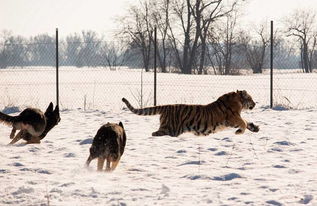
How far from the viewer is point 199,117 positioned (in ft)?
27.5

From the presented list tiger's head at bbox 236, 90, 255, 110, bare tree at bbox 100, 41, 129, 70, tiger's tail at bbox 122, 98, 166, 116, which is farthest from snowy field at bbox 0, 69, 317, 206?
bare tree at bbox 100, 41, 129, 70

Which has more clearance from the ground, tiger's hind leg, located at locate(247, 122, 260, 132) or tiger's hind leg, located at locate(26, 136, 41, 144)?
tiger's hind leg, located at locate(247, 122, 260, 132)

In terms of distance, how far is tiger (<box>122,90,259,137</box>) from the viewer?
8352 mm

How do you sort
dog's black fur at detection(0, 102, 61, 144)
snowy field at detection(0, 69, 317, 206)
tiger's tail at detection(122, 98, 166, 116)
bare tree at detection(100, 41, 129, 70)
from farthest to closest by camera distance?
bare tree at detection(100, 41, 129, 70)
tiger's tail at detection(122, 98, 166, 116)
dog's black fur at detection(0, 102, 61, 144)
snowy field at detection(0, 69, 317, 206)

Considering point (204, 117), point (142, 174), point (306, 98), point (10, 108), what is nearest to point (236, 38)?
point (306, 98)

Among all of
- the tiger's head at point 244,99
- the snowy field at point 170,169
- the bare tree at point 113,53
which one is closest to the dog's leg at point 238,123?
the snowy field at point 170,169

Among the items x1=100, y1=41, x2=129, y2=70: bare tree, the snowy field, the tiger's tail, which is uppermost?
x1=100, y1=41, x2=129, y2=70: bare tree

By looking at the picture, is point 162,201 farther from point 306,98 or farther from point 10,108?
point 306,98

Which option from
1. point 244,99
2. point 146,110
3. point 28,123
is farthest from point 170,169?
point 244,99

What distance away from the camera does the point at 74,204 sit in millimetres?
4203

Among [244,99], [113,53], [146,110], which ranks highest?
[113,53]

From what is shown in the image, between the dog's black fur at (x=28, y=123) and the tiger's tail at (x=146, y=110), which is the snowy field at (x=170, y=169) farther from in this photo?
the tiger's tail at (x=146, y=110)

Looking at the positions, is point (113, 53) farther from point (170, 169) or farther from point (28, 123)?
point (170, 169)

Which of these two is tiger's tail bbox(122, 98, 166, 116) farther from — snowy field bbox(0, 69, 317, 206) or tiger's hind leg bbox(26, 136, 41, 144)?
tiger's hind leg bbox(26, 136, 41, 144)
